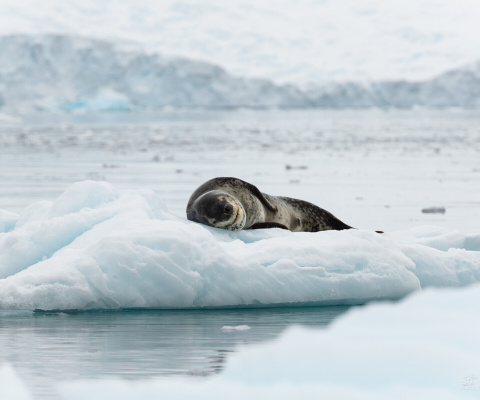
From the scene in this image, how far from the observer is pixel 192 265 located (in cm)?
395

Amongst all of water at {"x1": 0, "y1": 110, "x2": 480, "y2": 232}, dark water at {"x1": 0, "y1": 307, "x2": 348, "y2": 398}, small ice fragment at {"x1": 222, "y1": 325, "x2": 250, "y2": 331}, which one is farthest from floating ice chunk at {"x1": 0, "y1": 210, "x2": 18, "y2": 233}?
water at {"x1": 0, "y1": 110, "x2": 480, "y2": 232}

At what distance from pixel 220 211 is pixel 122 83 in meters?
37.4

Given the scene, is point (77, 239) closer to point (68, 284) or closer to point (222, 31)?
point (68, 284)

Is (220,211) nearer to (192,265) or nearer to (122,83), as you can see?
(192,265)

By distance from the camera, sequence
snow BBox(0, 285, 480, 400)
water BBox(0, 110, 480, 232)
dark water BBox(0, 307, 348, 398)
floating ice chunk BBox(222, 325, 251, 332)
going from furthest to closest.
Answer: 1. water BBox(0, 110, 480, 232)
2. floating ice chunk BBox(222, 325, 251, 332)
3. dark water BBox(0, 307, 348, 398)
4. snow BBox(0, 285, 480, 400)

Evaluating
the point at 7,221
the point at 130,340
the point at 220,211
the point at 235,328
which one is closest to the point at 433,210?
the point at 220,211

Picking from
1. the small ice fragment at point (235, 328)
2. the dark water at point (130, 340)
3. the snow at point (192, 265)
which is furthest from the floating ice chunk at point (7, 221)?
the small ice fragment at point (235, 328)

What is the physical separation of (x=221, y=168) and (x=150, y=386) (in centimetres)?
919

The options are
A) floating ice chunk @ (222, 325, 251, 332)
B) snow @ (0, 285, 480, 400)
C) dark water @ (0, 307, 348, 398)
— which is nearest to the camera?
snow @ (0, 285, 480, 400)

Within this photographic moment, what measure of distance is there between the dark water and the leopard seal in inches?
32.4

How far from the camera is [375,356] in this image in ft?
10.3

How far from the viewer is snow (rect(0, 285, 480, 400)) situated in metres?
2.71

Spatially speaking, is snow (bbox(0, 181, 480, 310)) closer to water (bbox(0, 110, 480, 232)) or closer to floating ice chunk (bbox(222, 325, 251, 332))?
floating ice chunk (bbox(222, 325, 251, 332))

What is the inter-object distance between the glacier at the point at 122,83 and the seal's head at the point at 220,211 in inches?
1312
